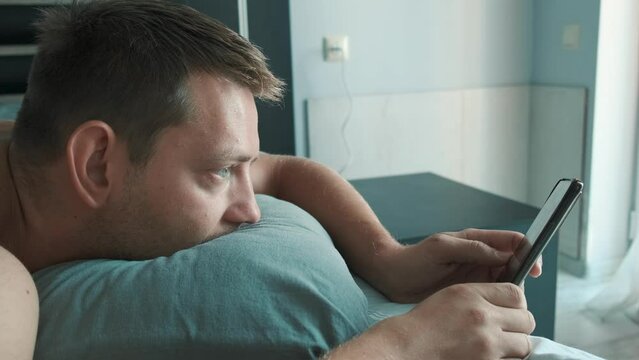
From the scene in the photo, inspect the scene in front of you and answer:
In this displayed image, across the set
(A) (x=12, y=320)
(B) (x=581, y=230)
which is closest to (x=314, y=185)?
(A) (x=12, y=320)

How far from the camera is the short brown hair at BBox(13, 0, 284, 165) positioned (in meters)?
0.61

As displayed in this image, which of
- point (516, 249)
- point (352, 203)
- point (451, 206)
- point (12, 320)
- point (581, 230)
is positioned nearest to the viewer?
point (12, 320)

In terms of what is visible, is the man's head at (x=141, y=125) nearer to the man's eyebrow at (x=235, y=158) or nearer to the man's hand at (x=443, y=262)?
the man's eyebrow at (x=235, y=158)

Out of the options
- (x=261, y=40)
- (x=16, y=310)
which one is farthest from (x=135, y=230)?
(x=261, y=40)

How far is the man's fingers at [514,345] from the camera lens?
53 centimetres

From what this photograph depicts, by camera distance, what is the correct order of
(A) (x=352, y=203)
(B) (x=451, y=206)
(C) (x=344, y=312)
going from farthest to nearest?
1. (B) (x=451, y=206)
2. (A) (x=352, y=203)
3. (C) (x=344, y=312)

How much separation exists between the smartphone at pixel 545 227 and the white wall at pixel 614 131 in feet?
5.58

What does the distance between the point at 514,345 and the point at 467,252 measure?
0.60ft

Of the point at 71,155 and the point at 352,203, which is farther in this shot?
the point at 352,203

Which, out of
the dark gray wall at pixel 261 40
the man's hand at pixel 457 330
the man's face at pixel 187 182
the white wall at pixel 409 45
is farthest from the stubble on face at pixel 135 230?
the white wall at pixel 409 45

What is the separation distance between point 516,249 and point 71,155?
0.49 meters

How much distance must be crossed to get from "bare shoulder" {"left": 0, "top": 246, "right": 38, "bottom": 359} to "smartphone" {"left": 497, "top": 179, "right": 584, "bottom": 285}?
0.44m

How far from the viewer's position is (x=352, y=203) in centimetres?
90

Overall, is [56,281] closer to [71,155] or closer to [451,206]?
[71,155]
